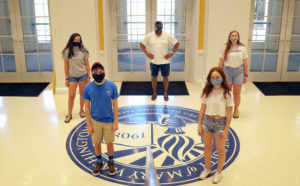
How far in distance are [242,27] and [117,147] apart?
3.79 meters

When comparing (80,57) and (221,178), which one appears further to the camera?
(80,57)

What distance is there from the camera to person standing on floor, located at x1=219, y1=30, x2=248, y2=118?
15.8ft

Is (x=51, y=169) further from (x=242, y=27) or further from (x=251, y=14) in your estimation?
(x=251, y=14)

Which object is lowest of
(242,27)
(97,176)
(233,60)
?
(97,176)

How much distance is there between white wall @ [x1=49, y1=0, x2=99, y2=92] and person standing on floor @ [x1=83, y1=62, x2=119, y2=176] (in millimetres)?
3220

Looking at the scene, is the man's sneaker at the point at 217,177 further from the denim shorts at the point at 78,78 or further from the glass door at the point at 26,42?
the glass door at the point at 26,42

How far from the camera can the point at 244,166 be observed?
12.6 ft

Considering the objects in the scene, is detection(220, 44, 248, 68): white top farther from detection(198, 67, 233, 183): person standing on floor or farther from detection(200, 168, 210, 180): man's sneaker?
detection(200, 168, 210, 180): man's sneaker

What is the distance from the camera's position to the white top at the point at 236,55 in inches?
191

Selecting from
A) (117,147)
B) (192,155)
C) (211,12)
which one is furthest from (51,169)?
(211,12)

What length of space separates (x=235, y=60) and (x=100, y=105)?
246 centimetres

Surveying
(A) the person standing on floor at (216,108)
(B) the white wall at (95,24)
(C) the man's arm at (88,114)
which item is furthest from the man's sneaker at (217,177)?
(B) the white wall at (95,24)

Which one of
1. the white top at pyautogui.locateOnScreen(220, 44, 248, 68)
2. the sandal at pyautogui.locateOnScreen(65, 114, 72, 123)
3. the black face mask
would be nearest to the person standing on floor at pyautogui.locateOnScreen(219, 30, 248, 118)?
the white top at pyautogui.locateOnScreen(220, 44, 248, 68)

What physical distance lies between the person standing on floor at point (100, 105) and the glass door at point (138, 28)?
3.93 meters
